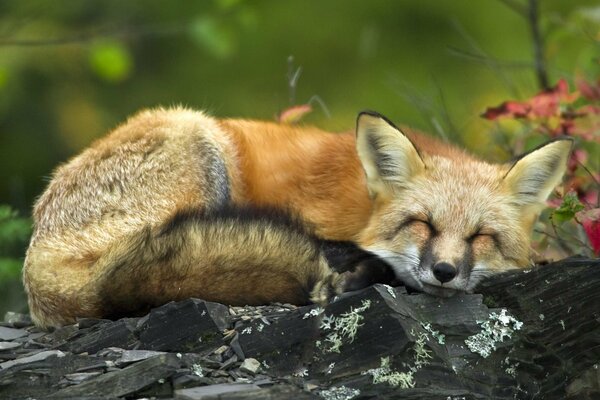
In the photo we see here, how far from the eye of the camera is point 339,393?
14.4ft

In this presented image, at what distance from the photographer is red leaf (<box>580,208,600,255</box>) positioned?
5293 mm

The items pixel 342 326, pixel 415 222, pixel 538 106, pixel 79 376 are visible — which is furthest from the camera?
pixel 538 106

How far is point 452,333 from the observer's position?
4.75 m

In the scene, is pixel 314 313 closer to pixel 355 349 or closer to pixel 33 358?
pixel 355 349

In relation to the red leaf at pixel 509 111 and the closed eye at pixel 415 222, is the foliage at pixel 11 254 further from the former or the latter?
the red leaf at pixel 509 111

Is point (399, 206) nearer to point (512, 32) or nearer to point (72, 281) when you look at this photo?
point (72, 281)

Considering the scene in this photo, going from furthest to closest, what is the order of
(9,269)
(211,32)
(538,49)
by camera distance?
(538,49) < (211,32) < (9,269)

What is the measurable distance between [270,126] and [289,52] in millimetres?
7252

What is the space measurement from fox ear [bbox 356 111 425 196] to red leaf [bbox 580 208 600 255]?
Answer: 941 millimetres

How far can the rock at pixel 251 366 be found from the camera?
4.55m

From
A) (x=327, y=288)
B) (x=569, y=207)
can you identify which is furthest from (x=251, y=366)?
(x=569, y=207)

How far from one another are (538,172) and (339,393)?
6.19 ft

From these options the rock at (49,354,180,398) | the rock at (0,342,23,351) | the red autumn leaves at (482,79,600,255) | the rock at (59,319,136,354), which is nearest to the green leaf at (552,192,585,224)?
the red autumn leaves at (482,79,600,255)

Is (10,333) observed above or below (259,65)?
below
